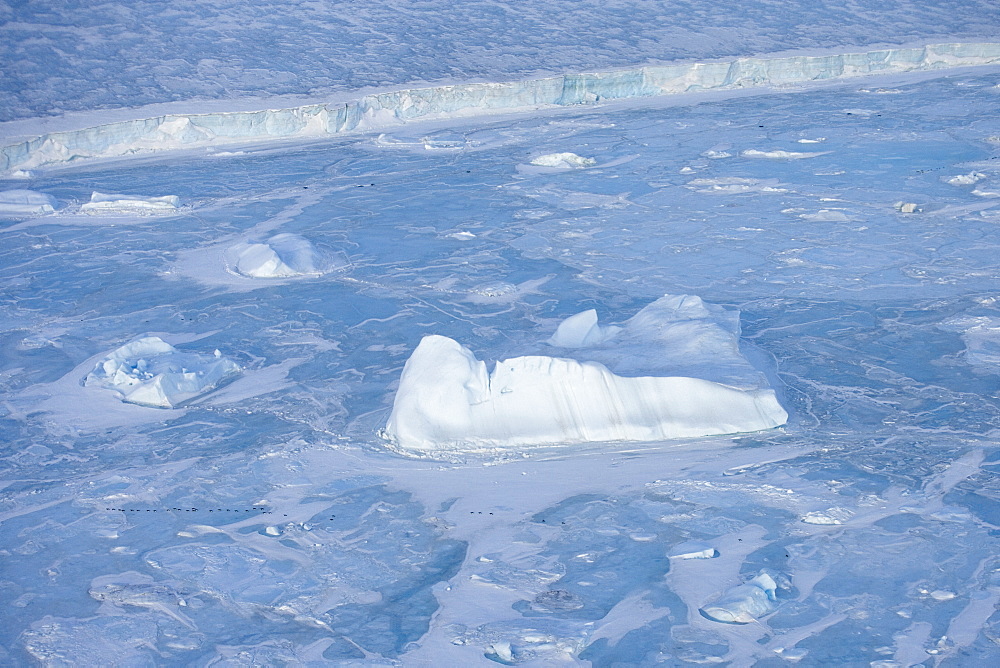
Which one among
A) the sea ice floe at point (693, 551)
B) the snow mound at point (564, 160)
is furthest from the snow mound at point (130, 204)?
the sea ice floe at point (693, 551)

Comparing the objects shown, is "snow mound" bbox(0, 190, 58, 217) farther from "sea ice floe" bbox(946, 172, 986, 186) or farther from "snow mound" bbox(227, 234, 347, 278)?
"sea ice floe" bbox(946, 172, 986, 186)

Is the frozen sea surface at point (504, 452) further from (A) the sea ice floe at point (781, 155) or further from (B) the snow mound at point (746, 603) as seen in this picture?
(A) the sea ice floe at point (781, 155)

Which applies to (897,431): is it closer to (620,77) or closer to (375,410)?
(375,410)

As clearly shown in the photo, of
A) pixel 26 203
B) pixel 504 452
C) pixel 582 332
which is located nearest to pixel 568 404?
pixel 504 452

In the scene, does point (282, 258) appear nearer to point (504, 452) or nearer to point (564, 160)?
point (504, 452)

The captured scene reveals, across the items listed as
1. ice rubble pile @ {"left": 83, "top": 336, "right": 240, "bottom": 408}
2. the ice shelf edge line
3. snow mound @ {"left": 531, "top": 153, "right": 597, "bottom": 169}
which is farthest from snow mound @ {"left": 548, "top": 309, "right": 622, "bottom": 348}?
the ice shelf edge line

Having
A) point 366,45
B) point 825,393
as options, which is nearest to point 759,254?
point 825,393
